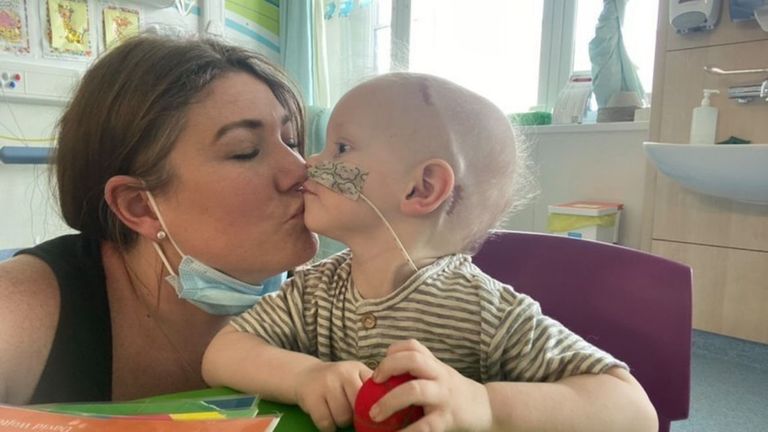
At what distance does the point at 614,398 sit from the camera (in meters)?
0.55

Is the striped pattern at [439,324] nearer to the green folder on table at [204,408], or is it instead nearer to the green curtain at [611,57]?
the green folder on table at [204,408]

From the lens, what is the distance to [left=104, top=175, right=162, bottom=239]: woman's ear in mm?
925

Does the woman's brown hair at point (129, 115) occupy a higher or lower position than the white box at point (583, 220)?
higher

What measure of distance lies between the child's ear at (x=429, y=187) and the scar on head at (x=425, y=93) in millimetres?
83

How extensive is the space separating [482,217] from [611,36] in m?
2.26

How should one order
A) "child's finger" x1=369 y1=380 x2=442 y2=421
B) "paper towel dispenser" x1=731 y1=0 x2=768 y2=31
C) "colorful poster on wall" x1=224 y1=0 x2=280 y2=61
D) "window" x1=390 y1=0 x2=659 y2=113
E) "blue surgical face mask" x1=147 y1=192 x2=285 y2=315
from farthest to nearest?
1. "colorful poster on wall" x1=224 y1=0 x2=280 y2=61
2. "window" x1=390 y1=0 x2=659 y2=113
3. "paper towel dispenser" x1=731 y1=0 x2=768 y2=31
4. "blue surgical face mask" x1=147 y1=192 x2=285 y2=315
5. "child's finger" x1=369 y1=380 x2=442 y2=421

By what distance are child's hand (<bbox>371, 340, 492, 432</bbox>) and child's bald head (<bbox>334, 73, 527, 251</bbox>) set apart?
253mm

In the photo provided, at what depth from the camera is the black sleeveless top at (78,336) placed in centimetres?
82

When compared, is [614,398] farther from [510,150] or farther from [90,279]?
[90,279]

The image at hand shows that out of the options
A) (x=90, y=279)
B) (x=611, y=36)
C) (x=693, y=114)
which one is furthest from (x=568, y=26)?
(x=90, y=279)

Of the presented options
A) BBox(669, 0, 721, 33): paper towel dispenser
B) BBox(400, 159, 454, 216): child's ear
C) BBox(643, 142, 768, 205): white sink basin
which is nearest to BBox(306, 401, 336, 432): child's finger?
BBox(400, 159, 454, 216): child's ear

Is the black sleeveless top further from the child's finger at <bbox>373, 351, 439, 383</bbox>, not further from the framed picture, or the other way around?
the framed picture

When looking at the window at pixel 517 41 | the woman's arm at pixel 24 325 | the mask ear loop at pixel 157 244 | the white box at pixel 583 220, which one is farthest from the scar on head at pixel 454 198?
the window at pixel 517 41

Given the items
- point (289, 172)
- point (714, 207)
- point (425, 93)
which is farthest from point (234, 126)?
point (714, 207)
